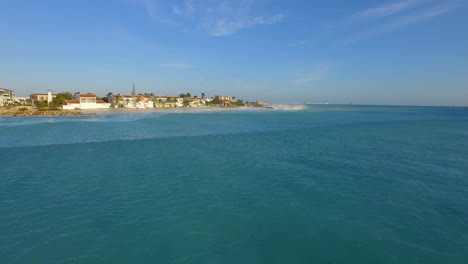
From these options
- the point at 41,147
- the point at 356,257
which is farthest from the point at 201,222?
the point at 41,147

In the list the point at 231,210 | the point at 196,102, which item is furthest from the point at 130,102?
the point at 231,210

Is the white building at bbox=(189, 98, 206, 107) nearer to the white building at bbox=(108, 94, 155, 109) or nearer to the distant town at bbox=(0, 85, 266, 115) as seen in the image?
the distant town at bbox=(0, 85, 266, 115)

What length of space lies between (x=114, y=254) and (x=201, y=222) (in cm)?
303

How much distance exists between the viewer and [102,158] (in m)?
19.2

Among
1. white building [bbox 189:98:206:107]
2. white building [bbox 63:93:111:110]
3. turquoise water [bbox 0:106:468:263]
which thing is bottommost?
turquoise water [bbox 0:106:468:263]

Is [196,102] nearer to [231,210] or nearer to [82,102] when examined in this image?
[82,102]

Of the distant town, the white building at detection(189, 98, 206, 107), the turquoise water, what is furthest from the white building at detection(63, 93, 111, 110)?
the turquoise water

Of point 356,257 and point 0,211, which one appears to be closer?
point 356,257

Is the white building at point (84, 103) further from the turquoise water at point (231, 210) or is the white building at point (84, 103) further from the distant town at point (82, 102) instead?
the turquoise water at point (231, 210)

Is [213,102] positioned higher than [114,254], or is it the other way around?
[213,102]

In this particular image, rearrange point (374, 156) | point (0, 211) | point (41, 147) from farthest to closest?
1. point (41, 147)
2. point (374, 156)
3. point (0, 211)

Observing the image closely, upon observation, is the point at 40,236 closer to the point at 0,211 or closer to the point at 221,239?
the point at 0,211

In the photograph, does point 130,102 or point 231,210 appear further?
point 130,102

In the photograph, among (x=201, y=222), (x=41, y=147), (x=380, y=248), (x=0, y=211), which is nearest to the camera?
(x=380, y=248)
